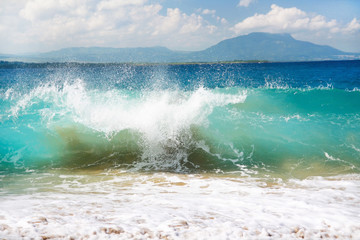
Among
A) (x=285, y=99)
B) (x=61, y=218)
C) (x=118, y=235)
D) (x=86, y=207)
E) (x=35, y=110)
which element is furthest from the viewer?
(x=285, y=99)

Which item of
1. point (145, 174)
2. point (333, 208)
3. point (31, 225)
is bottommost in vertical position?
point (145, 174)

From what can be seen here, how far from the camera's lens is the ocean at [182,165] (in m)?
3.37

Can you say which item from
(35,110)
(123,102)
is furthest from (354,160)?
(35,110)

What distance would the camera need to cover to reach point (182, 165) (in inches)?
320

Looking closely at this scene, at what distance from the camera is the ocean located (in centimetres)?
337

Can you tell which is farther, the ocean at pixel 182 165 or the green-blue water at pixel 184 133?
the green-blue water at pixel 184 133

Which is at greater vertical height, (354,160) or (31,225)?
(31,225)

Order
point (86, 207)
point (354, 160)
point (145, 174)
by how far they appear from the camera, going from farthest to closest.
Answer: point (354, 160)
point (145, 174)
point (86, 207)

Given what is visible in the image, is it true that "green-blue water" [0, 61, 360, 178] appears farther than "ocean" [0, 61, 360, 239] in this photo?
Yes

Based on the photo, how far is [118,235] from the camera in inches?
119

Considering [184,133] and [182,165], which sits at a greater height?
[184,133]

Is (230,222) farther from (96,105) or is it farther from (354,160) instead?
(96,105)

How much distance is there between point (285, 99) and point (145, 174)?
11894 millimetres

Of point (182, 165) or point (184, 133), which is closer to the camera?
point (182, 165)
